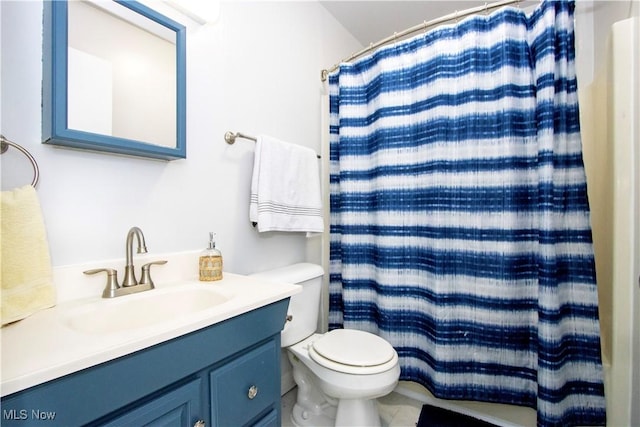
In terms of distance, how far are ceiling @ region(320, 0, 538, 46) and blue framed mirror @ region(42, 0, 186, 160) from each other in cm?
131

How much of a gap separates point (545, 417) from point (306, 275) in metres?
1.11

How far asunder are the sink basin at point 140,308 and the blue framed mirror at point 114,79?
48cm

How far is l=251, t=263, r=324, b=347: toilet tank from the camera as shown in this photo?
53.7 inches

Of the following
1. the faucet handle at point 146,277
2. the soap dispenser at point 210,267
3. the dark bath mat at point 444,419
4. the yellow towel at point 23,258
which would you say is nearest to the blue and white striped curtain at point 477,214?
the dark bath mat at point 444,419

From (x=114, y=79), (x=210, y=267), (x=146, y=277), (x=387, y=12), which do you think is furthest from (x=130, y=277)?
(x=387, y=12)

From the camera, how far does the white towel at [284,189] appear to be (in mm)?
1343

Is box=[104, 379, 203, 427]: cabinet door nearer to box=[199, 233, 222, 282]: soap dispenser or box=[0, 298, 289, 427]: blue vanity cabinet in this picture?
box=[0, 298, 289, 427]: blue vanity cabinet

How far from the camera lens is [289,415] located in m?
1.50

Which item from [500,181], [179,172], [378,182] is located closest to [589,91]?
[500,181]

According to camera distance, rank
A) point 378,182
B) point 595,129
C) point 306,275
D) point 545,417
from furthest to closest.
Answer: point 378,182 < point 306,275 < point 595,129 < point 545,417

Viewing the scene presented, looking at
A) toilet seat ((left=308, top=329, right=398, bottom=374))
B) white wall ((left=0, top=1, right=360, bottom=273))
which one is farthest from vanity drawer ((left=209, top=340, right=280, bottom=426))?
white wall ((left=0, top=1, right=360, bottom=273))

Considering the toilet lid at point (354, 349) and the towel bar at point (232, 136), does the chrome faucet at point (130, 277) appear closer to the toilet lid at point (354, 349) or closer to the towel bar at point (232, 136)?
the towel bar at point (232, 136)

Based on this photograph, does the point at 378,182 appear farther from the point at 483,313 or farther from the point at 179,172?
the point at 179,172

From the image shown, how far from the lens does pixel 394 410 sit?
153cm
